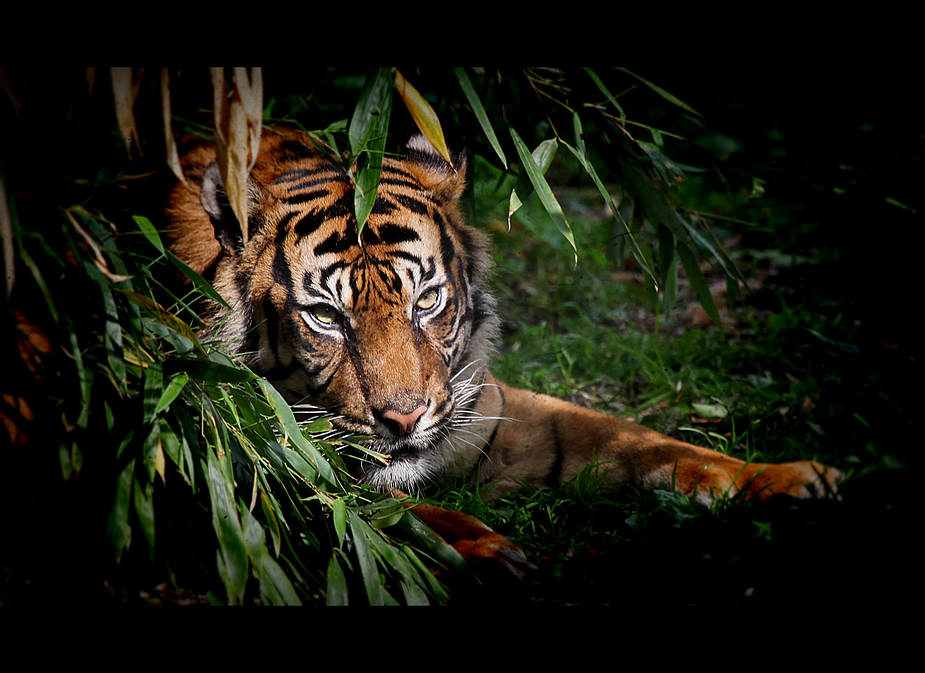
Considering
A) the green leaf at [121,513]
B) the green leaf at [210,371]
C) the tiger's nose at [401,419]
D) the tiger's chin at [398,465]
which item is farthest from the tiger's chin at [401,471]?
the green leaf at [121,513]

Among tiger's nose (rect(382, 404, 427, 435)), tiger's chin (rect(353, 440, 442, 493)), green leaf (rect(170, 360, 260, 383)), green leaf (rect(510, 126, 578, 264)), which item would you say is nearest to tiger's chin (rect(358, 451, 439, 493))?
tiger's chin (rect(353, 440, 442, 493))

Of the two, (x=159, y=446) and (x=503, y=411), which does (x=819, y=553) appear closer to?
(x=503, y=411)

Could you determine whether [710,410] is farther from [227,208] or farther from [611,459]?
[227,208]

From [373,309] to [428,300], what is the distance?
18 cm

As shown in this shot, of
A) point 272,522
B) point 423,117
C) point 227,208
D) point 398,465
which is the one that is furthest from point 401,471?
point 423,117

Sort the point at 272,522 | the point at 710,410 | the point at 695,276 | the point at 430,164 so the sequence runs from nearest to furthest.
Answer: the point at 272,522 < the point at 430,164 < the point at 695,276 < the point at 710,410

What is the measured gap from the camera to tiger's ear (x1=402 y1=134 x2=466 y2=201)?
1.85 metres

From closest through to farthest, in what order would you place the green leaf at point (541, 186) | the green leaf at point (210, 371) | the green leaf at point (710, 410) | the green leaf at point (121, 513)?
the green leaf at point (121, 513) → the green leaf at point (210, 371) → the green leaf at point (541, 186) → the green leaf at point (710, 410)

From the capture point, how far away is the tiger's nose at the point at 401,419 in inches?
61.2

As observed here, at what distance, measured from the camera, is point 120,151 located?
5.06 ft

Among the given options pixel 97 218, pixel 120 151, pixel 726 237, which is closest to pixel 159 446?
pixel 97 218

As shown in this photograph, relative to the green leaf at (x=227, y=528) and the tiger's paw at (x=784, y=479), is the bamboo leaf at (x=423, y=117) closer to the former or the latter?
the green leaf at (x=227, y=528)

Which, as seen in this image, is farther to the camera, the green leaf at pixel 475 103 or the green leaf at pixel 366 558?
the green leaf at pixel 475 103

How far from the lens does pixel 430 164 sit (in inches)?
73.0
